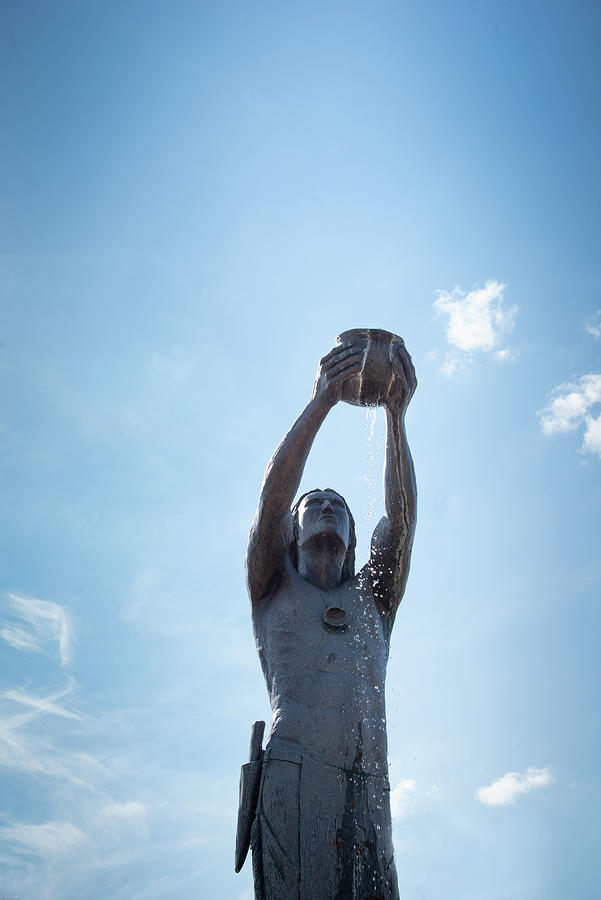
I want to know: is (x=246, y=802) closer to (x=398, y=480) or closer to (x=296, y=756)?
(x=296, y=756)

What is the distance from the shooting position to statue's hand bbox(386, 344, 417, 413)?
5.45 meters

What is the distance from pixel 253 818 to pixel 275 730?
0.49m

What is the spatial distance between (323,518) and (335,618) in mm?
999

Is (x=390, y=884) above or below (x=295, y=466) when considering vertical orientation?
below

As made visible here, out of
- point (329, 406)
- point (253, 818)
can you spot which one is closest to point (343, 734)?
point (253, 818)

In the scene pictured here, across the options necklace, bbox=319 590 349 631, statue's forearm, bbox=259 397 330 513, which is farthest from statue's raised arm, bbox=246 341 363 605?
necklace, bbox=319 590 349 631

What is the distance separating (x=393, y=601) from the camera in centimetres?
544

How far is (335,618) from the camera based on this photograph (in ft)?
15.6

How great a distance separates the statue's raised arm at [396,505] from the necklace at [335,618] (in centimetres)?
67

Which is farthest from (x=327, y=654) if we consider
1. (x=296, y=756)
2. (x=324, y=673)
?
(x=296, y=756)

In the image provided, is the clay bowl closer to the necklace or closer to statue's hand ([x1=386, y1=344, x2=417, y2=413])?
statue's hand ([x1=386, y1=344, x2=417, y2=413])

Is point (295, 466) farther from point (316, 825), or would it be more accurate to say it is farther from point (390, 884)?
point (390, 884)

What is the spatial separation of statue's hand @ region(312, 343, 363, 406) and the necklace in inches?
63.0

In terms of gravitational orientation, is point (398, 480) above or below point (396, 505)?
above
